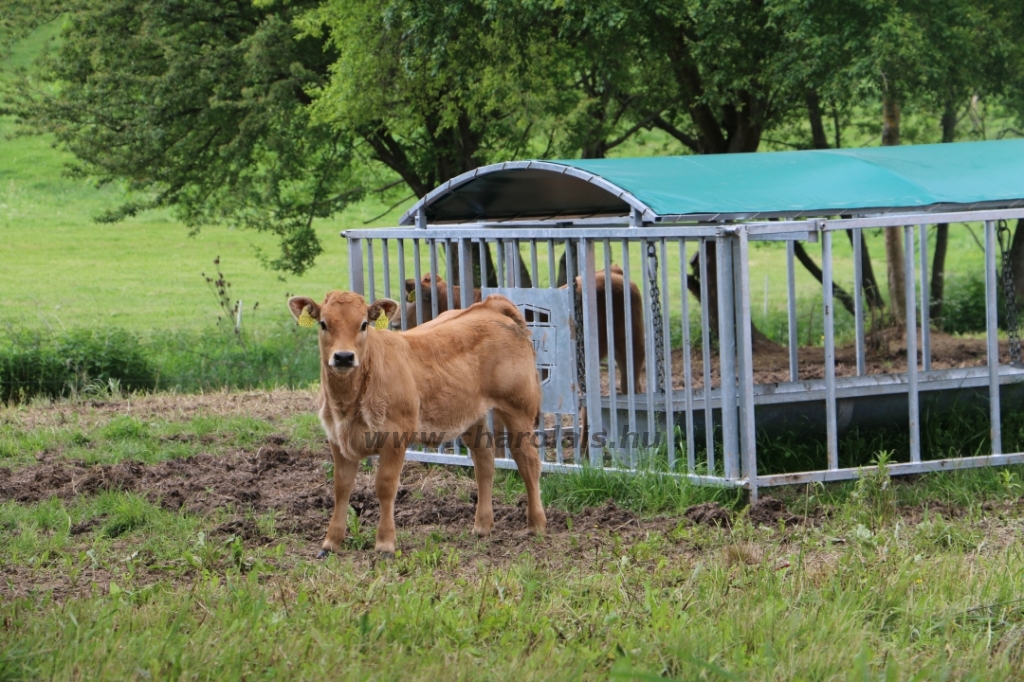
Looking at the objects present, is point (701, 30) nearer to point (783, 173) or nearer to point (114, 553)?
point (783, 173)

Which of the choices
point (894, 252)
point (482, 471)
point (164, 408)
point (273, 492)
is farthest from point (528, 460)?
point (894, 252)

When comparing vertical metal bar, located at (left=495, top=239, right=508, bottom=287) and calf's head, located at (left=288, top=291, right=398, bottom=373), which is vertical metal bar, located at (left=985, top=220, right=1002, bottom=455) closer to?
vertical metal bar, located at (left=495, top=239, right=508, bottom=287)

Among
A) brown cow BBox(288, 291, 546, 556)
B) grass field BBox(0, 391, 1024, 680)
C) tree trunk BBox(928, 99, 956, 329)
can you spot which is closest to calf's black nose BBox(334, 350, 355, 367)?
brown cow BBox(288, 291, 546, 556)

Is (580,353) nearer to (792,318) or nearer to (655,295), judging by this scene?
(655,295)

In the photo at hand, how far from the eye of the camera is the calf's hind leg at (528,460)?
24.1 feet

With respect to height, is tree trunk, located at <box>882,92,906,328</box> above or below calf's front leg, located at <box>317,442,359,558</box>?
above

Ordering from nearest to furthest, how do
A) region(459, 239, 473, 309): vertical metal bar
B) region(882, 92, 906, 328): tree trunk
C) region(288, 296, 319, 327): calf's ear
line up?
region(288, 296, 319, 327): calf's ear, region(459, 239, 473, 309): vertical metal bar, region(882, 92, 906, 328): tree trunk

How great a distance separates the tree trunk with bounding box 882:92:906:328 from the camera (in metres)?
16.5

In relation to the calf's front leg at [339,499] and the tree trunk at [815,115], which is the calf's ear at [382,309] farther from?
the tree trunk at [815,115]

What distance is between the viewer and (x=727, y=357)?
296 inches

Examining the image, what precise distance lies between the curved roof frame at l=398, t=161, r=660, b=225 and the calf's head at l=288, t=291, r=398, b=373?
1896 millimetres

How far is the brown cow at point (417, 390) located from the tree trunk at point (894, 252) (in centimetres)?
998

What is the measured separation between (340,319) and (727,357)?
2.44 meters

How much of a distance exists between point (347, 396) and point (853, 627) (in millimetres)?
3015
